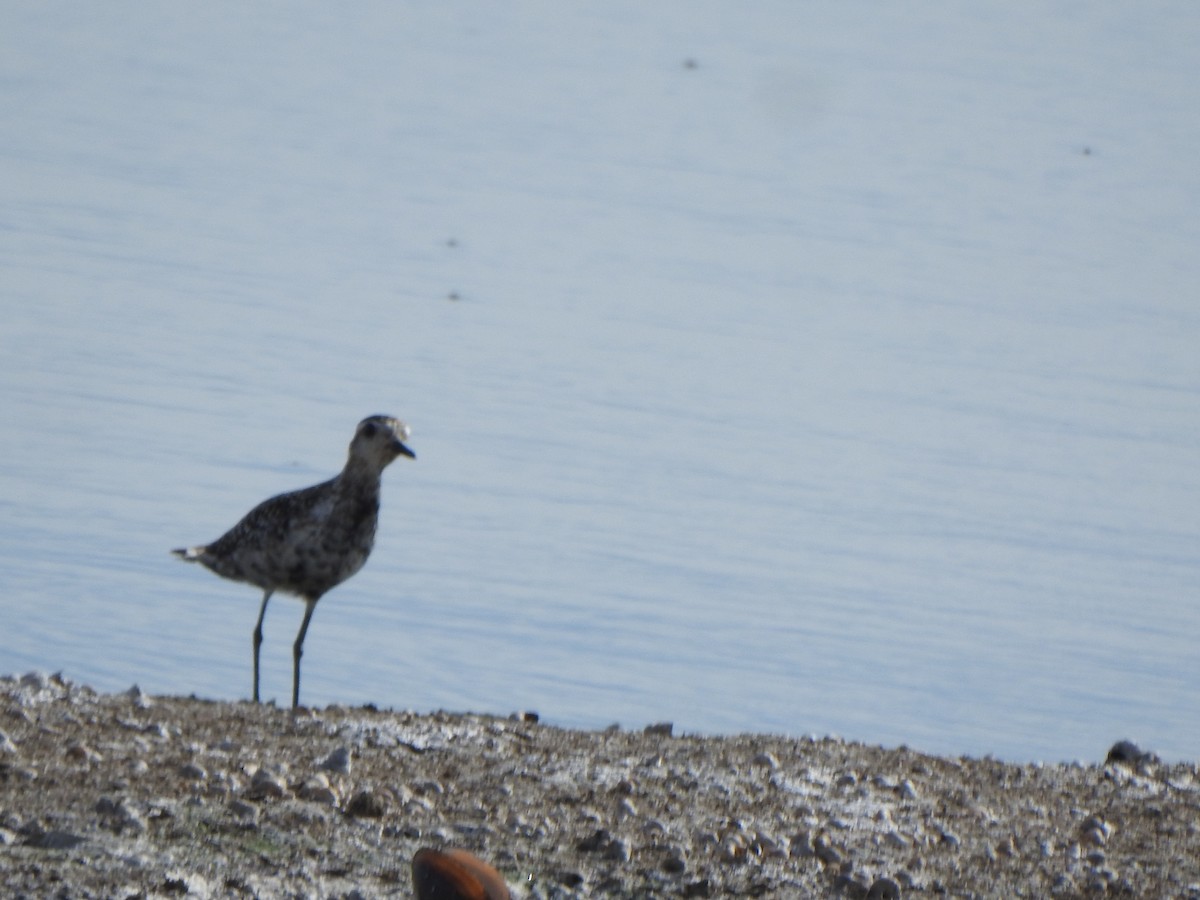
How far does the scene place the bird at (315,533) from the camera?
9.59 meters

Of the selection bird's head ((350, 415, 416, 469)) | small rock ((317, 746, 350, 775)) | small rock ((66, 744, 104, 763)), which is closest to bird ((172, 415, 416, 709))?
bird's head ((350, 415, 416, 469))

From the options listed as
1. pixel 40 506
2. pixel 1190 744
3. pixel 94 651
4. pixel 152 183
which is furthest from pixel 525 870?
pixel 152 183

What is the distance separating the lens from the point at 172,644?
34.4ft

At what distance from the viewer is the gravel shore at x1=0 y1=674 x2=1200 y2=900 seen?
6188 millimetres

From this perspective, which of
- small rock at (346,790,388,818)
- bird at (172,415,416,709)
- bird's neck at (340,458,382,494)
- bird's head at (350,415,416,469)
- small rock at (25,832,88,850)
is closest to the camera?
small rock at (25,832,88,850)

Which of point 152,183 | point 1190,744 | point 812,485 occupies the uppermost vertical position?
point 152,183

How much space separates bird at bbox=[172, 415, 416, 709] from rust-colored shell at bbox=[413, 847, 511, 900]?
364 centimetres

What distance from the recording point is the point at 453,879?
5801mm

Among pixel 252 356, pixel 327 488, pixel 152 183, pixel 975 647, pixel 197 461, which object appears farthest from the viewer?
pixel 152 183

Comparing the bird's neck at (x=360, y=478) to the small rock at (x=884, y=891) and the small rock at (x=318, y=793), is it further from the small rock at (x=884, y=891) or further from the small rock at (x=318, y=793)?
the small rock at (x=884, y=891)

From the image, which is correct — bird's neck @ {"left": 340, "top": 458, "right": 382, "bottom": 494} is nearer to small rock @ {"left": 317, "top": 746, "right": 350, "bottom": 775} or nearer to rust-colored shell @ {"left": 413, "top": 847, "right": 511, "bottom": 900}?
small rock @ {"left": 317, "top": 746, "right": 350, "bottom": 775}

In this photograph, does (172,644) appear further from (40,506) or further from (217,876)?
(217,876)

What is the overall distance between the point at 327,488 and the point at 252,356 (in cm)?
501

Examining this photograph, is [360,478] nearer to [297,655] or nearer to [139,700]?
[297,655]
